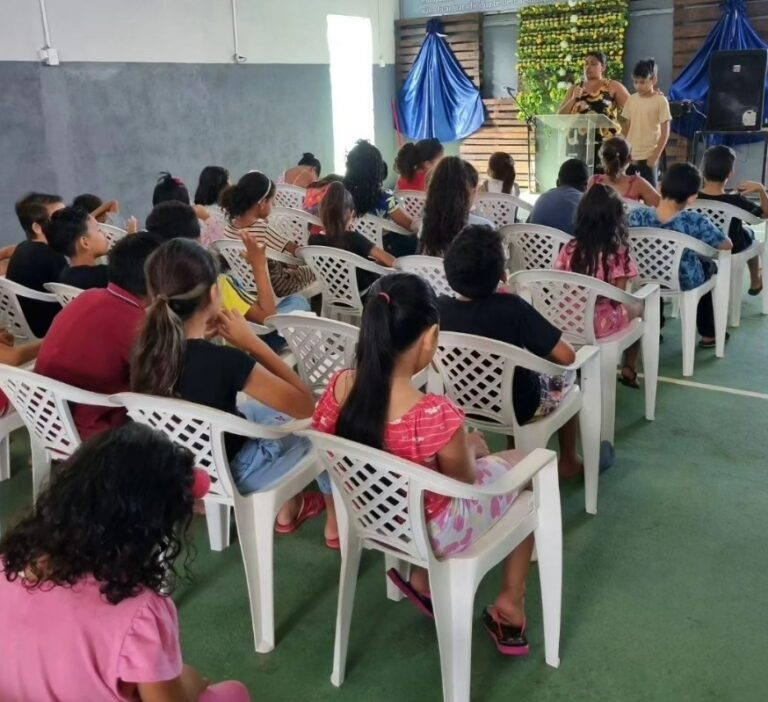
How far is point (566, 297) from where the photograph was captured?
10.2ft

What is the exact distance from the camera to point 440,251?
12.2 ft

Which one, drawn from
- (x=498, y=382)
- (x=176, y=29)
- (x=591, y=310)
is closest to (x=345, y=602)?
(x=498, y=382)

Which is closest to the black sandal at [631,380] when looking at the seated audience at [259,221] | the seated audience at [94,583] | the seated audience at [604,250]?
the seated audience at [604,250]

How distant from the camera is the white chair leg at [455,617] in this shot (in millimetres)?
1776

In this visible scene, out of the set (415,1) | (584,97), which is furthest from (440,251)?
(415,1)

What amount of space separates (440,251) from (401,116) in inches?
266

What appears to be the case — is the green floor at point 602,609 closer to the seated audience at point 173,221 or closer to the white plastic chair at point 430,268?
the white plastic chair at point 430,268

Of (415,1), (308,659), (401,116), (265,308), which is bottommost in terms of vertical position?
(308,659)

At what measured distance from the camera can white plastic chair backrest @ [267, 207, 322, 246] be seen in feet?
14.7

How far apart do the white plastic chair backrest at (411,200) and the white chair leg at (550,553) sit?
3217mm

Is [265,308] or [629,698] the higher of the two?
[265,308]

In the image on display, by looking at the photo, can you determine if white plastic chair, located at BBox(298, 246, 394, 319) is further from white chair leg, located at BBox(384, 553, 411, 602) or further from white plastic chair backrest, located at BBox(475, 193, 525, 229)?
white chair leg, located at BBox(384, 553, 411, 602)

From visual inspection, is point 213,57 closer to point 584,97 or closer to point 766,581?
point 584,97

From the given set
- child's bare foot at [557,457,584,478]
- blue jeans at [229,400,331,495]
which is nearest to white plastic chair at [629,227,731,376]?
child's bare foot at [557,457,584,478]
